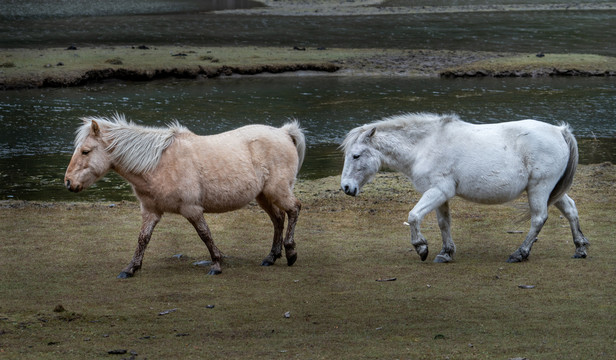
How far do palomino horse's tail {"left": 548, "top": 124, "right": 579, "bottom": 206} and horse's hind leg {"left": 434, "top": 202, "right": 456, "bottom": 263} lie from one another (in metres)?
1.30

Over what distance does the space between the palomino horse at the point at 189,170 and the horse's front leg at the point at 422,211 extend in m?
1.49

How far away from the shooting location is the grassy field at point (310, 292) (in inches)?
250

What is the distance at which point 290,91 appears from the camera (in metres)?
31.0

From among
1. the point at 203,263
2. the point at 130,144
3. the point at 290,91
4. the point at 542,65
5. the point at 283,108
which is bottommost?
the point at 290,91

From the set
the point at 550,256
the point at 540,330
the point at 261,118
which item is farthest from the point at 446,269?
the point at 261,118

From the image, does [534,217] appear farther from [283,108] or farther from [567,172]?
[283,108]

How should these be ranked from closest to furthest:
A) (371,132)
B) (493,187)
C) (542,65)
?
1. (493,187)
2. (371,132)
3. (542,65)

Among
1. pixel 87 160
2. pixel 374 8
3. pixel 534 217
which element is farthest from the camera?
pixel 374 8

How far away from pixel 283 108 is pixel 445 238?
1817 centimetres

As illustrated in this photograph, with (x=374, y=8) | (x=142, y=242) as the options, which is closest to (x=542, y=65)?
(x=374, y=8)

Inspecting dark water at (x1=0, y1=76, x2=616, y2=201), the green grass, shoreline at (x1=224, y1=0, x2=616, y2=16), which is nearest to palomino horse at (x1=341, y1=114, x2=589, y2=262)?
dark water at (x1=0, y1=76, x2=616, y2=201)

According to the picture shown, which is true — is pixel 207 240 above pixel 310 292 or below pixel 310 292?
above

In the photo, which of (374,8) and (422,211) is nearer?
(422,211)

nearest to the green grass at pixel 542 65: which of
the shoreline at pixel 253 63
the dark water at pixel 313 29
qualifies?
the shoreline at pixel 253 63
